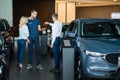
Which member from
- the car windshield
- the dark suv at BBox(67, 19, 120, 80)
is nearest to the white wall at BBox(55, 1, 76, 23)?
the dark suv at BBox(67, 19, 120, 80)

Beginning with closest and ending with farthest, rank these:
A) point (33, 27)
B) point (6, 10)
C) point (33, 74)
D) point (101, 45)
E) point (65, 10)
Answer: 1. point (101, 45)
2. point (33, 74)
3. point (33, 27)
4. point (6, 10)
5. point (65, 10)

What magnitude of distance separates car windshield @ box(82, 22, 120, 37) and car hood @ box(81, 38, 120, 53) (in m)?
0.53

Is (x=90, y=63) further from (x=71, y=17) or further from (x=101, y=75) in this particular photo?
(x=71, y=17)

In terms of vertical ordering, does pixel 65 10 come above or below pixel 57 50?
above

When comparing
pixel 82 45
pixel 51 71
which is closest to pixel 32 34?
pixel 51 71

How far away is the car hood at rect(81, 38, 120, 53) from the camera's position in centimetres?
954

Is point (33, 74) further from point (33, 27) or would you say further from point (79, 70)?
point (79, 70)

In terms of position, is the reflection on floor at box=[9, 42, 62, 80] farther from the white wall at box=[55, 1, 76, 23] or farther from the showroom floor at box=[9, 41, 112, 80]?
the white wall at box=[55, 1, 76, 23]

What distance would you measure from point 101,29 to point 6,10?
13802mm

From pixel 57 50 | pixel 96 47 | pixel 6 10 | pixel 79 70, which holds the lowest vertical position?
pixel 79 70

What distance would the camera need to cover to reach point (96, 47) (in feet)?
31.7

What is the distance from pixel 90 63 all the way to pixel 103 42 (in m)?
0.82

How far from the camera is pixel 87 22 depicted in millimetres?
11320

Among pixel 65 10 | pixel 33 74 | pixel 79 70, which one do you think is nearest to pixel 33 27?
pixel 33 74
